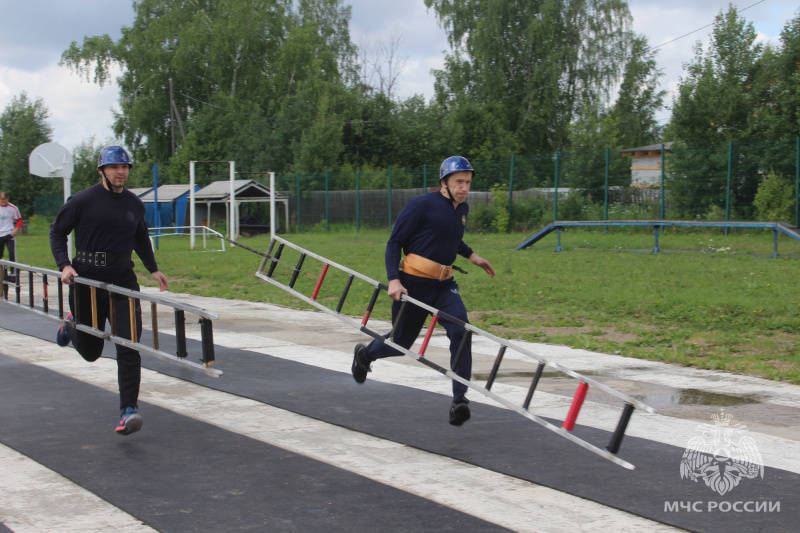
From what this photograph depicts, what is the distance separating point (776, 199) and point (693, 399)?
731 inches

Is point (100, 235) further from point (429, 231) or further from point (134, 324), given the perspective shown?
point (429, 231)

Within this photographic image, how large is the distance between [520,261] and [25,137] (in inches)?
1971

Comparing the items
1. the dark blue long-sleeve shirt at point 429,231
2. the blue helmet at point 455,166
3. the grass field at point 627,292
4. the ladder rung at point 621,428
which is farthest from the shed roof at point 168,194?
the ladder rung at point 621,428

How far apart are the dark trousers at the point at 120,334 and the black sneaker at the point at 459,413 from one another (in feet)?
7.05

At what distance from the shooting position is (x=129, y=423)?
551 centimetres

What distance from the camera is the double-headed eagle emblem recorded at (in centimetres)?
464

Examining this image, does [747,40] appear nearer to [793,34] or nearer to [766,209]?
[793,34]

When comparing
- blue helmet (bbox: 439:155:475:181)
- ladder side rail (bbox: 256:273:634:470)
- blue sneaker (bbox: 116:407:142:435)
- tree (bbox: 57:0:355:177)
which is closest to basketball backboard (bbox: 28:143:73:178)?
ladder side rail (bbox: 256:273:634:470)

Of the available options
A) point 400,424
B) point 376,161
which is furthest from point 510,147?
point 400,424

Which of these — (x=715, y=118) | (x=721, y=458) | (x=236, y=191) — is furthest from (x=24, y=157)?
(x=721, y=458)

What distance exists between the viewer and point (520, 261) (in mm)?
18953

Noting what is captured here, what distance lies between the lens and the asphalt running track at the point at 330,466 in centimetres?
405

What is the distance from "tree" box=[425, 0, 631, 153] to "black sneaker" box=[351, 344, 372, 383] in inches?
1869

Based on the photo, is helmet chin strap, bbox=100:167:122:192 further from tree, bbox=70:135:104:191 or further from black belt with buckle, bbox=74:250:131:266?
tree, bbox=70:135:104:191
